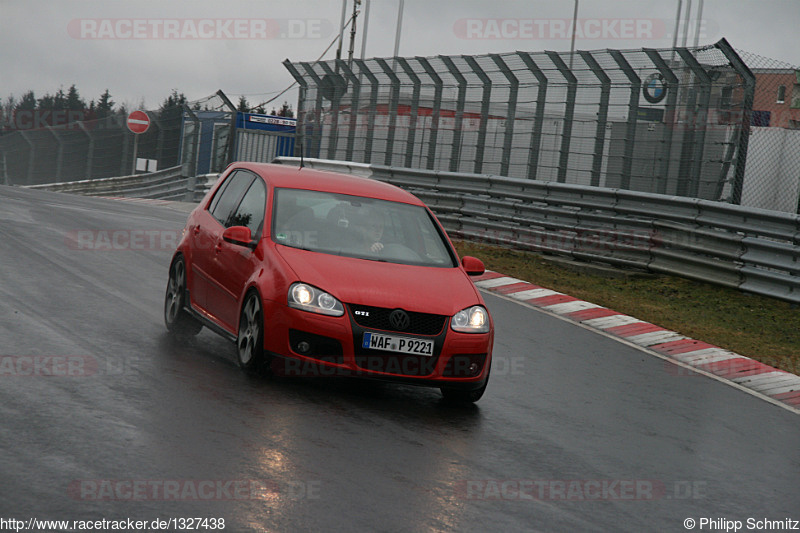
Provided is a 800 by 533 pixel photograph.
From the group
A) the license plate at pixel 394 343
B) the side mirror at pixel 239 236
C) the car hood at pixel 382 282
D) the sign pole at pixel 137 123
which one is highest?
the sign pole at pixel 137 123

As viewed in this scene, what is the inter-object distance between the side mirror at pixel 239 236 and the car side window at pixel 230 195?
822 mm

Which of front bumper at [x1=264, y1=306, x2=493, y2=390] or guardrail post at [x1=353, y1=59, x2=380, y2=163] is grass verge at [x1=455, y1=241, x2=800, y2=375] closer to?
front bumper at [x1=264, y1=306, x2=493, y2=390]

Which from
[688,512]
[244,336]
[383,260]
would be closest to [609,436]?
[688,512]

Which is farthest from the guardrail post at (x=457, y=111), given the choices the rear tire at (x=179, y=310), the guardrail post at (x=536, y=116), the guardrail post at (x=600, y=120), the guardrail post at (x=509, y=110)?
the rear tire at (x=179, y=310)

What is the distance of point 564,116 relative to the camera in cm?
1759

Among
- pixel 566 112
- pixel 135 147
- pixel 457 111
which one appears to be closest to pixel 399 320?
pixel 566 112

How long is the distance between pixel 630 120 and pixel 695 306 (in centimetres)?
393

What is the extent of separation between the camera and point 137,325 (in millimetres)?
8836

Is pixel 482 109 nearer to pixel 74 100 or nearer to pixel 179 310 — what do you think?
pixel 179 310

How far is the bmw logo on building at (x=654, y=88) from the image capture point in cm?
1588

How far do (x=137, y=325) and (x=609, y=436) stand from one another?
4179 mm

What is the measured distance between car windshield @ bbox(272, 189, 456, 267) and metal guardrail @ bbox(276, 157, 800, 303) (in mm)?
6903

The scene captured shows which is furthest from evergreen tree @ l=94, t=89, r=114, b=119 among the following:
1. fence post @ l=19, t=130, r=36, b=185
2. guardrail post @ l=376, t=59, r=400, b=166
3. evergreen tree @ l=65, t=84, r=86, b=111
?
guardrail post @ l=376, t=59, r=400, b=166

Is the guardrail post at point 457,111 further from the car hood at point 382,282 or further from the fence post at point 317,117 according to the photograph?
the car hood at point 382,282
